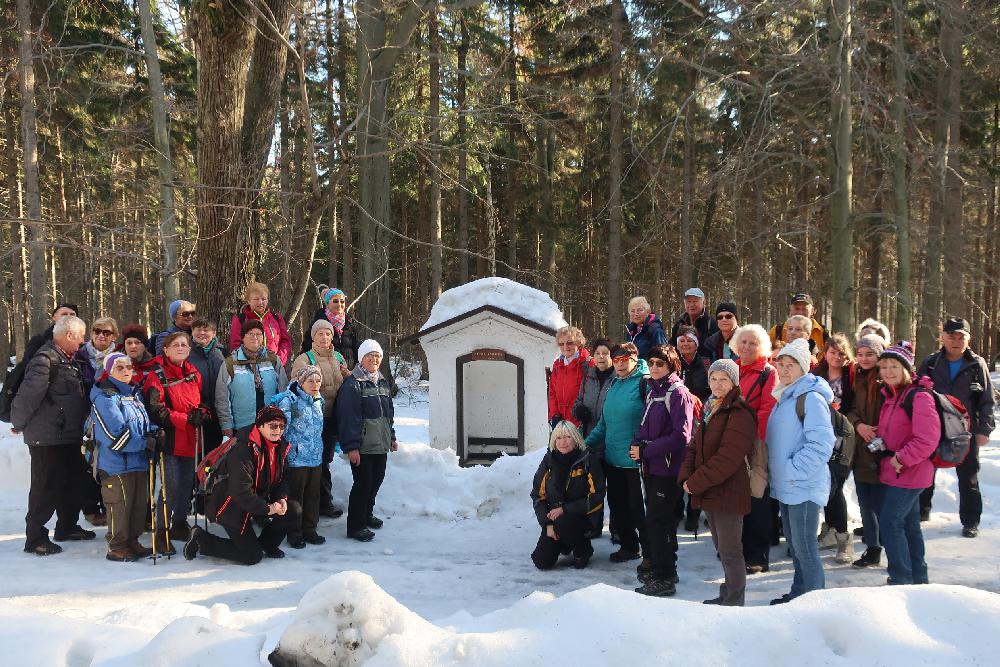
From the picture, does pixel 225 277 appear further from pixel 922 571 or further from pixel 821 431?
pixel 922 571

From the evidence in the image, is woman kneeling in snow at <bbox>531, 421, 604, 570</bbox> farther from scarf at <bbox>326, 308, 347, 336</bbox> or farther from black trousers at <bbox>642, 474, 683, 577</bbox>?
scarf at <bbox>326, 308, 347, 336</bbox>

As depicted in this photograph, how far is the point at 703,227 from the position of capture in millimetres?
22438

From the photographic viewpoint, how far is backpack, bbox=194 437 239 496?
17.3 feet

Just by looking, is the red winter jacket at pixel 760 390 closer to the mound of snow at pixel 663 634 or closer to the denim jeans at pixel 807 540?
the denim jeans at pixel 807 540

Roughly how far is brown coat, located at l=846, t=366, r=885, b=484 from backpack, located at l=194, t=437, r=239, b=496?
4552mm

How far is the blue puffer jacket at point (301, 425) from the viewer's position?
558cm

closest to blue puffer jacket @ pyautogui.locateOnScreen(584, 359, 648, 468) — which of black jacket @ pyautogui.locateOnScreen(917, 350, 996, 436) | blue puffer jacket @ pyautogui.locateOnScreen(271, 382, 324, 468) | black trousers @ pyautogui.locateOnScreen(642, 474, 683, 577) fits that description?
black trousers @ pyautogui.locateOnScreen(642, 474, 683, 577)

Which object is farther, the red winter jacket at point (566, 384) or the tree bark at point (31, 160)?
the tree bark at point (31, 160)

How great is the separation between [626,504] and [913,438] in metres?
2.09

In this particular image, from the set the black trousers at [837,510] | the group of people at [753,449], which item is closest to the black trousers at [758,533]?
the group of people at [753,449]

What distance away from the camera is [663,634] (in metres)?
Result: 2.92

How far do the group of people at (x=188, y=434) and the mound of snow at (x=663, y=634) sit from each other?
2544 millimetres

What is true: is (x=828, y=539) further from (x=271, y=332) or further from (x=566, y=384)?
(x=271, y=332)

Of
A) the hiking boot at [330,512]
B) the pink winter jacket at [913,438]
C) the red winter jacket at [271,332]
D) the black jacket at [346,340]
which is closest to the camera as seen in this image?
the pink winter jacket at [913,438]
